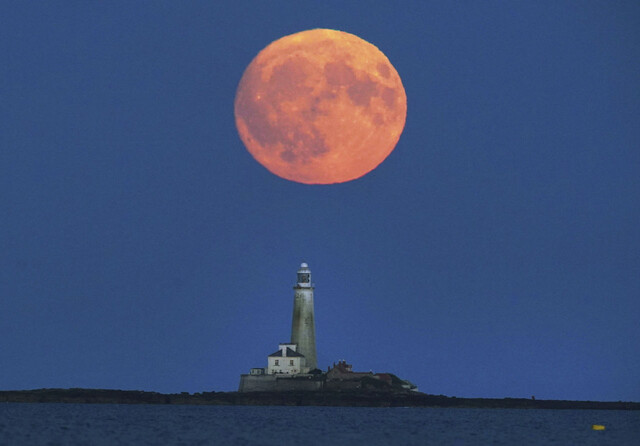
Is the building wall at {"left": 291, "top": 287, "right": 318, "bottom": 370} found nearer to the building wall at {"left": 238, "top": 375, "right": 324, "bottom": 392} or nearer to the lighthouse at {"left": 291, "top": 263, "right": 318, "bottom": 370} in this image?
the lighthouse at {"left": 291, "top": 263, "right": 318, "bottom": 370}

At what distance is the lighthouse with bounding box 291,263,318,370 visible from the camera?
13762cm

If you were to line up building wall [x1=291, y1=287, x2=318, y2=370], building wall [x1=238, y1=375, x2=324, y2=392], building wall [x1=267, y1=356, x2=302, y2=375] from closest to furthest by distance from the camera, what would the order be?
building wall [x1=238, y1=375, x2=324, y2=392], building wall [x1=267, y1=356, x2=302, y2=375], building wall [x1=291, y1=287, x2=318, y2=370]

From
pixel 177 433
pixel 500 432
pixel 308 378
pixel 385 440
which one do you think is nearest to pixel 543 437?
pixel 500 432

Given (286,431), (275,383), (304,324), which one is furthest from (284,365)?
(286,431)

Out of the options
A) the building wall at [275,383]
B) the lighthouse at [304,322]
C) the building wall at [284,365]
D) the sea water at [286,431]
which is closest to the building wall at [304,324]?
the lighthouse at [304,322]

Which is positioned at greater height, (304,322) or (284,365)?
(304,322)

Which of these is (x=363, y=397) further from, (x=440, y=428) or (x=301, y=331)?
(x=440, y=428)

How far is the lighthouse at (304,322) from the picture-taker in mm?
137625

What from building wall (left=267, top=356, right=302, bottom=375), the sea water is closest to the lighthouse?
building wall (left=267, top=356, right=302, bottom=375)

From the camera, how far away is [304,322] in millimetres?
137625

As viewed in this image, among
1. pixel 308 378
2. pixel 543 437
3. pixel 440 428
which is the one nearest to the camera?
pixel 543 437

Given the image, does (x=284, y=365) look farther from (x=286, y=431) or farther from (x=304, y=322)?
(x=286, y=431)

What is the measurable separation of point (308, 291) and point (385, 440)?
59317 mm

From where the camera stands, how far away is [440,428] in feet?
329
